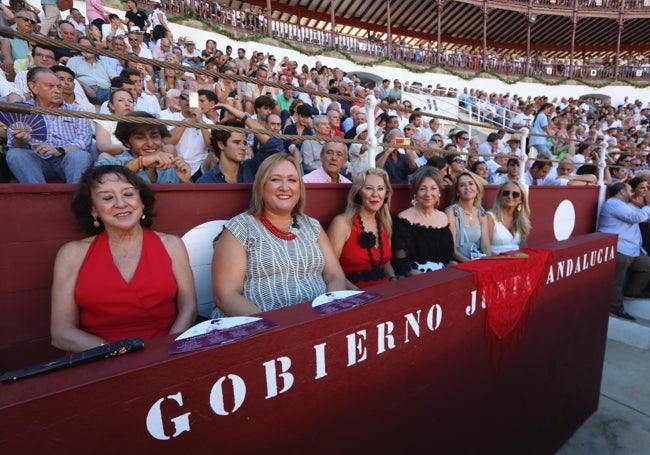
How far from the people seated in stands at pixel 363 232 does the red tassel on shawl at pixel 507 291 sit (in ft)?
2.60

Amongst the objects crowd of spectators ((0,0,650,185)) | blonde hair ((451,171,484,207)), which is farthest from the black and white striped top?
blonde hair ((451,171,484,207))

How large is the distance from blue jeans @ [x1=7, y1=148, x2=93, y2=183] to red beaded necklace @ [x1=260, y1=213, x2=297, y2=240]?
3.32ft

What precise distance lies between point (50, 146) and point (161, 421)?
77.5 inches

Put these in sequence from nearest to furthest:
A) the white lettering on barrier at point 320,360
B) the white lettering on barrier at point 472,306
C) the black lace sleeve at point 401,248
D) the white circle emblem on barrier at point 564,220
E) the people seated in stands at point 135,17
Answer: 1. the white lettering on barrier at point 320,360
2. the white lettering on barrier at point 472,306
3. the black lace sleeve at point 401,248
4. the white circle emblem on barrier at point 564,220
5. the people seated in stands at point 135,17

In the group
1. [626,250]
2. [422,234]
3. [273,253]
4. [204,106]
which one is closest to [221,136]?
[273,253]

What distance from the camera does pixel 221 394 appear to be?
0.91m

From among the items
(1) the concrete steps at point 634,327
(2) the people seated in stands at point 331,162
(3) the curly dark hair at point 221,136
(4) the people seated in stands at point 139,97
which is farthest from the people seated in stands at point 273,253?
(1) the concrete steps at point 634,327

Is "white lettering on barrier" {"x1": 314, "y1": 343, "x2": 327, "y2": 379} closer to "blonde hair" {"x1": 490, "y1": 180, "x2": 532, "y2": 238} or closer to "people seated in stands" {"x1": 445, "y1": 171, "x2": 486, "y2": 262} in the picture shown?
"people seated in stands" {"x1": 445, "y1": 171, "x2": 486, "y2": 262}

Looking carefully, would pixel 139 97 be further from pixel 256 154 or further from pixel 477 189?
pixel 477 189

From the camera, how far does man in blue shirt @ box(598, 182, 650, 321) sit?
450cm

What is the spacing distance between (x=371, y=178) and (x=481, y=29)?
84.3ft

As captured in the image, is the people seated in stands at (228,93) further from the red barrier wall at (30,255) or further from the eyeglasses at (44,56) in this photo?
the red barrier wall at (30,255)

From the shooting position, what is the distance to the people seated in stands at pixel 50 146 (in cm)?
191

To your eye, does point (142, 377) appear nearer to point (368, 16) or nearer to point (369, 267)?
point (369, 267)
